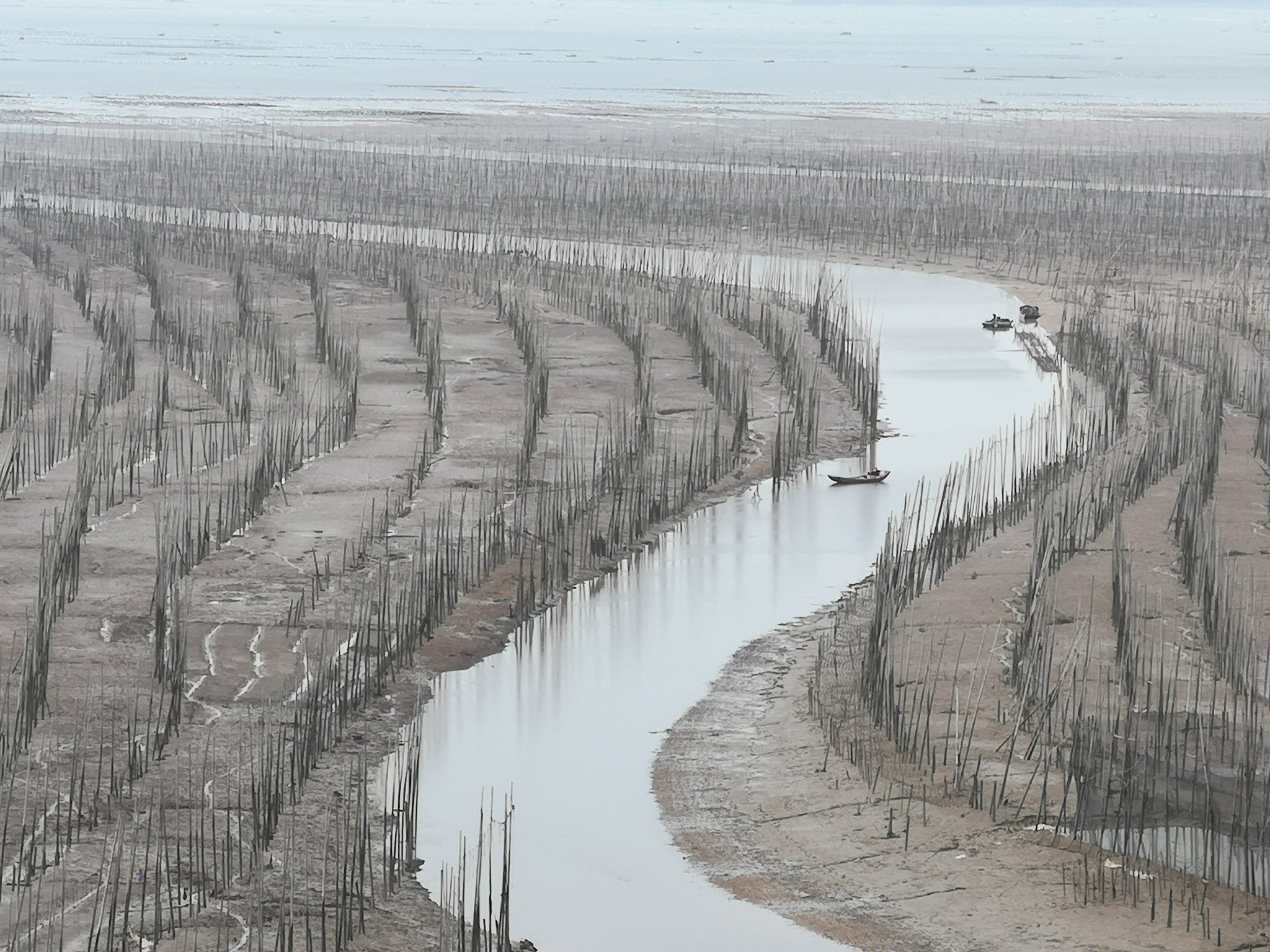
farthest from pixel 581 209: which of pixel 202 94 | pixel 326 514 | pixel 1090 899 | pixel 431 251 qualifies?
pixel 202 94

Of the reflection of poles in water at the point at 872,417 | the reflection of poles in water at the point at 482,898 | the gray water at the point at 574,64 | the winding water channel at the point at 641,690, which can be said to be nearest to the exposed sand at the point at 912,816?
the winding water channel at the point at 641,690

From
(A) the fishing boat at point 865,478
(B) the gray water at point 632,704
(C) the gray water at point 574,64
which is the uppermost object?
(C) the gray water at point 574,64

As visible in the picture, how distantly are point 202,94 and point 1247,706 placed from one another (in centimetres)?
4437

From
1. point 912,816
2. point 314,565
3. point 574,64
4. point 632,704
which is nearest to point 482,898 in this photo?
point 912,816

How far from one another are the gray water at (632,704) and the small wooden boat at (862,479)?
0.04 meters

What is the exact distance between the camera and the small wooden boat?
34.3 ft

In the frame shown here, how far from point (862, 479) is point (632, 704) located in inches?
153

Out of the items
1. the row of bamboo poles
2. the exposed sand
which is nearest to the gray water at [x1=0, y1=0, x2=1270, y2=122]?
the row of bamboo poles

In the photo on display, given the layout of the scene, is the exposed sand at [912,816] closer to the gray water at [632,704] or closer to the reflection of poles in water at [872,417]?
the gray water at [632,704]

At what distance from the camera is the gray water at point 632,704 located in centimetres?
525

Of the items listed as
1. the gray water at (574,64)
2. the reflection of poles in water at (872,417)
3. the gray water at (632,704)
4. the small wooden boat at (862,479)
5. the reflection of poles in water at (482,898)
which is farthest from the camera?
the gray water at (574,64)

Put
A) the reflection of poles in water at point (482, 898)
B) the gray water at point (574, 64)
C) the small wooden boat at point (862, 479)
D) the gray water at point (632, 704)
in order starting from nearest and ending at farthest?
the reflection of poles in water at point (482, 898) < the gray water at point (632, 704) < the small wooden boat at point (862, 479) < the gray water at point (574, 64)

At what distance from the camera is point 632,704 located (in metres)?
6.95

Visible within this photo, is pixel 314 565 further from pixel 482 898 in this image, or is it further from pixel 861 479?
pixel 861 479
